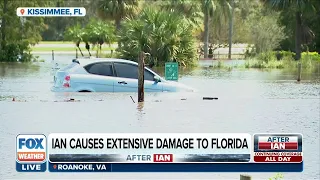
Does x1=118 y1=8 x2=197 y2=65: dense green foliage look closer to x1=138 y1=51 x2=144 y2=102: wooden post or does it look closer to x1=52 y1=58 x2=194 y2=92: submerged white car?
x1=52 y1=58 x2=194 y2=92: submerged white car

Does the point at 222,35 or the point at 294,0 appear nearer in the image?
the point at 294,0

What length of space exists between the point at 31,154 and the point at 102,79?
1494 cm

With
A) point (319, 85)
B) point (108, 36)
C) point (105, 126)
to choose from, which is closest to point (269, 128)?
point (105, 126)

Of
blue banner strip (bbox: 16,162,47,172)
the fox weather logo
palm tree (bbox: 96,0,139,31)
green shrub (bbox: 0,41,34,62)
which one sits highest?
palm tree (bbox: 96,0,139,31)

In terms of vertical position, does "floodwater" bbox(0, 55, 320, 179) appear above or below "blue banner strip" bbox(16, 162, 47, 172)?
below

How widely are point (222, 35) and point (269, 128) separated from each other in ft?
224

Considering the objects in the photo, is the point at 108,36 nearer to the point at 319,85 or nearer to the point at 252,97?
the point at 319,85

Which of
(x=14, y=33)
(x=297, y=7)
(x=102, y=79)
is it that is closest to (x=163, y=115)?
(x=102, y=79)

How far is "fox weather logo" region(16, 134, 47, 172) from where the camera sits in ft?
25.2

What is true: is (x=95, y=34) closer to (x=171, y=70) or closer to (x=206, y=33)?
(x=206, y=33)

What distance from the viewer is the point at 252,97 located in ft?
79.2

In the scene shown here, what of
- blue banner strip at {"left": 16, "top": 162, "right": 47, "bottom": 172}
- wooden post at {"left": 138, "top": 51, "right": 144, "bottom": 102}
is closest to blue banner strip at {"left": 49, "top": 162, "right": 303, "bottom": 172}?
blue banner strip at {"left": 16, "top": 162, "right": 47, "bottom": 172}

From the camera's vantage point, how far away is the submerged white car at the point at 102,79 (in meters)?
22.4

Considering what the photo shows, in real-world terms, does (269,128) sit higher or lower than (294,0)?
lower
